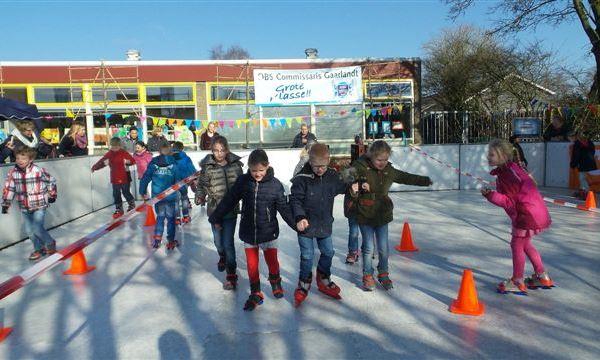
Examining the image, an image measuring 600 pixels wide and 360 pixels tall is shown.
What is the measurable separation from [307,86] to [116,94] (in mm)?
9800

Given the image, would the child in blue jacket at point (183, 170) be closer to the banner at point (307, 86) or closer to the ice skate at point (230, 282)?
the ice skate at point (230, 282)

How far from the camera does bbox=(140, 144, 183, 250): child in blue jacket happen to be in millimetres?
6746

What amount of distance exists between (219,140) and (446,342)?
3.05 meters

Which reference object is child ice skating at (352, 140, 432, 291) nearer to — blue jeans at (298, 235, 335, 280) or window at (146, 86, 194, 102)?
blue jeans at (298, 235, 335, 280)

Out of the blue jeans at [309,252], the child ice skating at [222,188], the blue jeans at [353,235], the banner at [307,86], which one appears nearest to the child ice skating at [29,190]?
the child ice skating at [222,188]

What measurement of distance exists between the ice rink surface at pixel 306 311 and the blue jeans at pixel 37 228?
0.39 metres

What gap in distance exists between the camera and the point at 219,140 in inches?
200

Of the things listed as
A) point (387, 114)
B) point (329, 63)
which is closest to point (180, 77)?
point (329, 63)

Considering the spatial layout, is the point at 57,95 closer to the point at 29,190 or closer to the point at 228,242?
the point at 29,190

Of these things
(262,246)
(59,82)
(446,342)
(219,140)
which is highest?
(59,82)

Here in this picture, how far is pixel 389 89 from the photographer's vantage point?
21.6 metres

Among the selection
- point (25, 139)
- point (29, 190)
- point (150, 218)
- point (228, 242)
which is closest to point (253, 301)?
point (228, 242)

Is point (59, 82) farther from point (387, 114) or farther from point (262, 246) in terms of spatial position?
point (262, 246)

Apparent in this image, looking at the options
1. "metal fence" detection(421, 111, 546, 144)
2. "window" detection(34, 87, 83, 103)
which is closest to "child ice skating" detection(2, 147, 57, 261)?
"metal fence" detection(421, 111, 546, 144)
